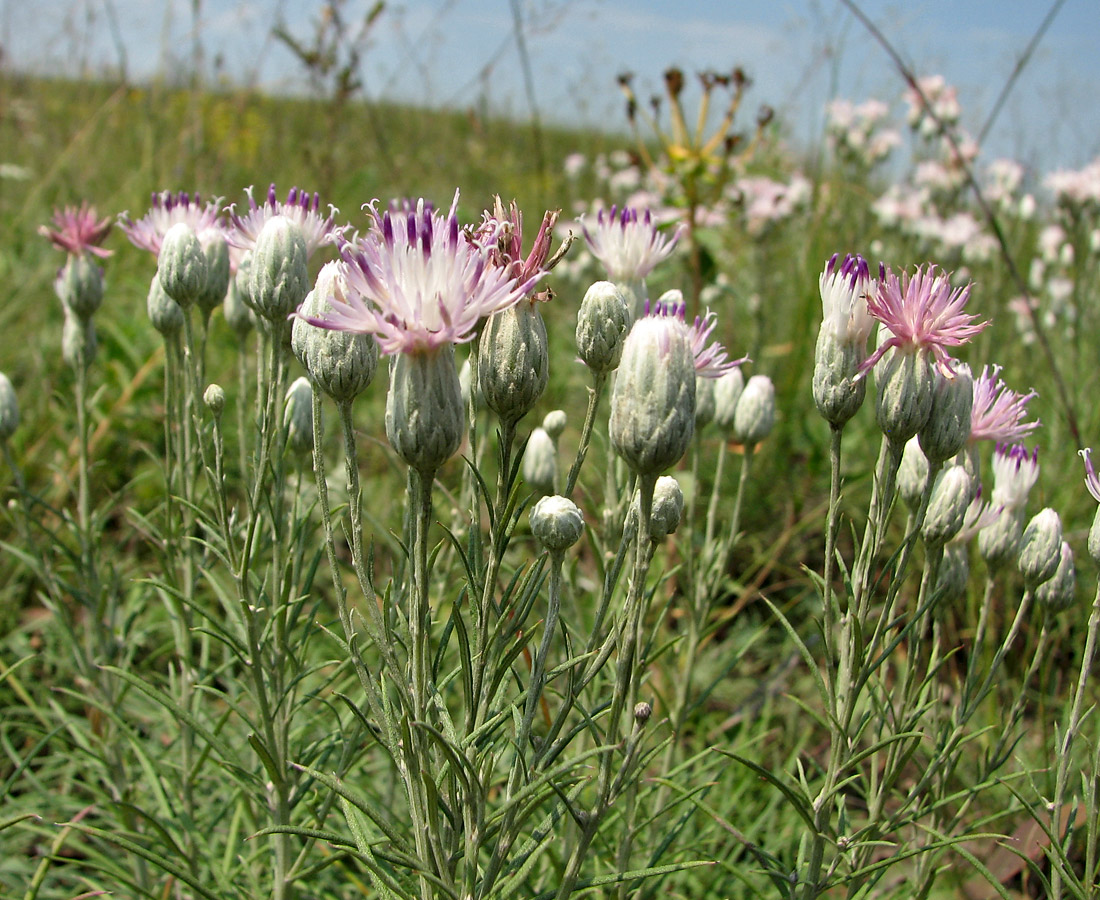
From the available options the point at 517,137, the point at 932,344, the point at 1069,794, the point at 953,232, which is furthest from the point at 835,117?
the point at 517,137

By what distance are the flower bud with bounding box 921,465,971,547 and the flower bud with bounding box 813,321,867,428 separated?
0.84 ft

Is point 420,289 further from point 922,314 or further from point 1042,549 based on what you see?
point 1042,549

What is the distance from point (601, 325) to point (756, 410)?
68 cm

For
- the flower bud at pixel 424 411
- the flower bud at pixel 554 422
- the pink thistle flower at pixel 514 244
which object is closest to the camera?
the flower bud at pixel 424 411

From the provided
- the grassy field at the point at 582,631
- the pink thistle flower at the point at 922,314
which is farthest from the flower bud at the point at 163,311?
the pink thistle flower at the point at 922,314

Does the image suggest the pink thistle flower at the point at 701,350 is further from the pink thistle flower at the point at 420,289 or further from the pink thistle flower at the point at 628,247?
the pink thistle flower at the point at 420,289

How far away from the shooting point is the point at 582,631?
1.76m

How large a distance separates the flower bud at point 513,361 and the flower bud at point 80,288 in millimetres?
1321

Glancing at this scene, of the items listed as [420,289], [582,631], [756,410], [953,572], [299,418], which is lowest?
[582,631]

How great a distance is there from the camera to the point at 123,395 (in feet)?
11.2

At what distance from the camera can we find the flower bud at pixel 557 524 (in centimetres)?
112

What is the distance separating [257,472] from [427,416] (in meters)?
0.56

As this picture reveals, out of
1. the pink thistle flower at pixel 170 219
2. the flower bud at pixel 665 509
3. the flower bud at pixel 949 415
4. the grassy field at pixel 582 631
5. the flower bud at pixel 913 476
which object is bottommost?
the grassy field at pixel 582 631

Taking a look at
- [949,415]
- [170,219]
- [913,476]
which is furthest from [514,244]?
[170,219]
